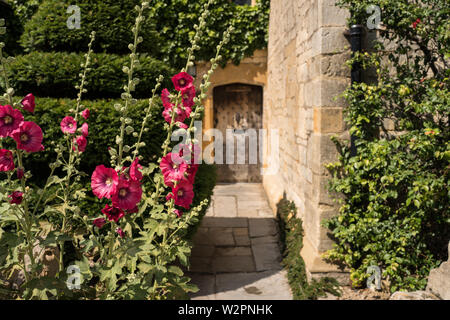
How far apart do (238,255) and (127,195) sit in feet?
11.9

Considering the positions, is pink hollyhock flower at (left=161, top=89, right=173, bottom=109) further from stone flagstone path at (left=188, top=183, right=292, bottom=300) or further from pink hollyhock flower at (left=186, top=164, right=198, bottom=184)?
stone flagstone path at (left=188, top=183, right=292, bottom=300)

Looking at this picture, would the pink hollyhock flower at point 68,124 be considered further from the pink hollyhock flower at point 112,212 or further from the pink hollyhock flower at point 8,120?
the pink hollyhock flower at point 112,212

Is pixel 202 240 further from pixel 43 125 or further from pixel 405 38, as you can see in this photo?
pixel 405 38

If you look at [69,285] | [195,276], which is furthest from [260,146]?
[69,285]

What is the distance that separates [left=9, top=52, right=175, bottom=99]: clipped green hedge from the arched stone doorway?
525 centimetres

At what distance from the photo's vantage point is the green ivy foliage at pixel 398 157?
3.20 meters

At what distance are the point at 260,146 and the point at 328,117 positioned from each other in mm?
5406

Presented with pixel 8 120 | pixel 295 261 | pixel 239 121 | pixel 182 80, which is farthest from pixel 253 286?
pixel 239 121

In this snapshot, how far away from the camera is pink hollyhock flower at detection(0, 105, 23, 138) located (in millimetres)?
1368

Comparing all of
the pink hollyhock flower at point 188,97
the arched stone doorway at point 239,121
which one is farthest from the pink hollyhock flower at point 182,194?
the arched stone doorway at point 239,121

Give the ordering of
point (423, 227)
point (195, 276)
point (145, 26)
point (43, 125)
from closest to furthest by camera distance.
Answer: point (43, 125), point (423, 227), point (145, 26), point (195, 276)

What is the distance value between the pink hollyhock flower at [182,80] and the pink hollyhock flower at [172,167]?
0.97 feet

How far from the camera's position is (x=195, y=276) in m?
4.25

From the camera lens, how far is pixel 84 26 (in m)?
3.57
